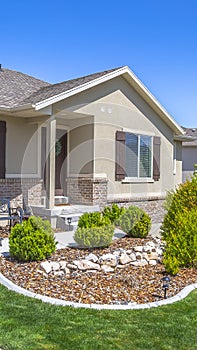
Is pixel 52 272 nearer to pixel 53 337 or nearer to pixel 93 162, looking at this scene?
pixel 53 337

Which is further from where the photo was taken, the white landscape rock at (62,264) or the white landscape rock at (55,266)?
the white landscape rock at (62,264)

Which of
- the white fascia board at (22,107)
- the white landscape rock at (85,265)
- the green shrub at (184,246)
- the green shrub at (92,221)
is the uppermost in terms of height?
the white fascia board at (22,107)

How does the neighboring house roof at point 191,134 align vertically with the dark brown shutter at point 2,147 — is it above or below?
above

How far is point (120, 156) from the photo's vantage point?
13.8 m

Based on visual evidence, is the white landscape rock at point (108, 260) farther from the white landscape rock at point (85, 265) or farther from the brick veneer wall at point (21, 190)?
the brick veneer wall at point (21, 190)

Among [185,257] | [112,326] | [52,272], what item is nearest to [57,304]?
[112,326]

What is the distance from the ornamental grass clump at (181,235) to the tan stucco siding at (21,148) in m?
5.45

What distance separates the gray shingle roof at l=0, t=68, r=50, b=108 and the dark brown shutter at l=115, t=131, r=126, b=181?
3.80 meters

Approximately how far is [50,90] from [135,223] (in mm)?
5879

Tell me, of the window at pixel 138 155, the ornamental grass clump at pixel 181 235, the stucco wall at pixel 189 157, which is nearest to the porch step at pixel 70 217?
the window at pixel 138 155

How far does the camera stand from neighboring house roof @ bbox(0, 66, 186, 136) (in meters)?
11.2

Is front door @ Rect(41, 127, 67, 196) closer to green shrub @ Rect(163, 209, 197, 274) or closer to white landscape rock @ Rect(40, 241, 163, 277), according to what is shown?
white landscape rock @ Rect(40, 241, 163, 277)

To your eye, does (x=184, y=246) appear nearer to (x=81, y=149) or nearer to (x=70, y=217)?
(x=70, y=217)

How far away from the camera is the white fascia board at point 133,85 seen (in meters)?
11.0
